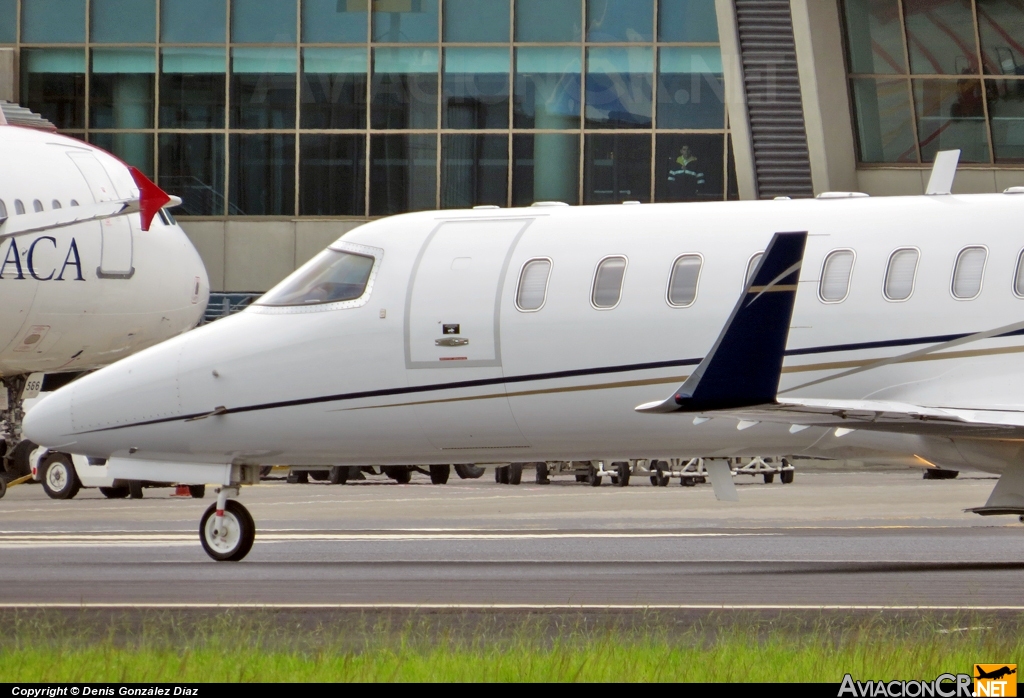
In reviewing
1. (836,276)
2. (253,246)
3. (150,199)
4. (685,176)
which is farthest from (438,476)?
(836,276)

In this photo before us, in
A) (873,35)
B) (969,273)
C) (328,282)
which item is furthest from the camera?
(873,35)

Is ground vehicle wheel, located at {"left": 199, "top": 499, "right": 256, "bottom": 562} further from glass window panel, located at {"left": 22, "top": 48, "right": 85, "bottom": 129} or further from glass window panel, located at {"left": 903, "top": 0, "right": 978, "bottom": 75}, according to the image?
glass window panel, located at {"left": 22, "top": 48, "right": 85, "bottom": 129}

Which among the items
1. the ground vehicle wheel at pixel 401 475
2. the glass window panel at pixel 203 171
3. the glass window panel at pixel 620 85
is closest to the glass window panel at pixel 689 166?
the glass window panel at pixel 620 85

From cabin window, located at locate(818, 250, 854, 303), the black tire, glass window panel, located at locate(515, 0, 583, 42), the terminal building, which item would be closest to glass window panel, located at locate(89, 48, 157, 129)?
the terminal building

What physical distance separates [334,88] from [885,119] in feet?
44.2

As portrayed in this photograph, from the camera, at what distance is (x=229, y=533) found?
15.7 metres

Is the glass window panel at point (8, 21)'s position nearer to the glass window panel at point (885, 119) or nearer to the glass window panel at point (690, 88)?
the glass window panel at point (690, 88)

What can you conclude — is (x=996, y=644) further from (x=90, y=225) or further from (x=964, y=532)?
(x=90, y=225)

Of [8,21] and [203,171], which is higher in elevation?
[8,21]

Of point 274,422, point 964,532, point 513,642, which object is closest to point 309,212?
point 964,532

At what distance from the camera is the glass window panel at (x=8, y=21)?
1773 inches

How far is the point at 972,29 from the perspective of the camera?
3925 centimetres

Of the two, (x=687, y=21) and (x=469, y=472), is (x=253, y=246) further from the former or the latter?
(x=687, y=21)

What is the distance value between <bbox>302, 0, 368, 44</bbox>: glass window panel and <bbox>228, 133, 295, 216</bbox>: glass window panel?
252 cm
